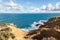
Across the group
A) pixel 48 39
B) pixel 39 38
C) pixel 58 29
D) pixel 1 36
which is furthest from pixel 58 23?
pixel 1 36

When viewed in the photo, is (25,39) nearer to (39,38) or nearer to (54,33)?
(39,38)

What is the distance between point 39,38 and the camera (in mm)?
33156

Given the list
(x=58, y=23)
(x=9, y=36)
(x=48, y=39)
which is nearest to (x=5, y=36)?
(x=9, y=36)

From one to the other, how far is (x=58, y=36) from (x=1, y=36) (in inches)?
328

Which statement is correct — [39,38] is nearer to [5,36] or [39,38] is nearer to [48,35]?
[48,35]

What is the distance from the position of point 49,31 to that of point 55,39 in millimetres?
3204

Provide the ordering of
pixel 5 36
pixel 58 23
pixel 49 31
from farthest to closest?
1. pixel 58 23
2. pixel 49 31
3. pixel 5 36

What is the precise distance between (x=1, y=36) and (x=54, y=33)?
7.95 m

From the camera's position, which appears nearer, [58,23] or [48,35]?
[48,35]

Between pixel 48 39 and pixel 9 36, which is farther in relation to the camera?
pixel 9 36

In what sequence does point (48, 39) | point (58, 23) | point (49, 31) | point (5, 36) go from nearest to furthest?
point (48, 39) < point (5, 36) < point (49, 31) < point (58, 23)

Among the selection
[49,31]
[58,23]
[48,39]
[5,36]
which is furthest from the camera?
[58,23]

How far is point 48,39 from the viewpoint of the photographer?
96.4ft

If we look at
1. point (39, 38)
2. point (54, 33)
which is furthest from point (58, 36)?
point (39, 38)
